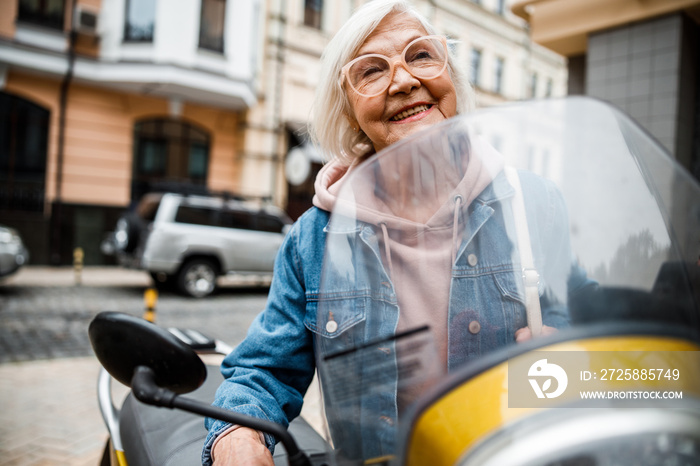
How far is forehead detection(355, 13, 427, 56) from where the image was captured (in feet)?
4.73

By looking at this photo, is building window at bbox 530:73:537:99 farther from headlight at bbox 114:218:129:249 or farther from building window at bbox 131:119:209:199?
headlight at bbox 114:218:129:249

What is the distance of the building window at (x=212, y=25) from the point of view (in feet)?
45.3

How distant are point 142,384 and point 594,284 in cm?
79

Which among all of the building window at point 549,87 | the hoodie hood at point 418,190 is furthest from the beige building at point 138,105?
the building window at point 549,87

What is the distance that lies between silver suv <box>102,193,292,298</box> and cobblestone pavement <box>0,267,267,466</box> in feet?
1.65

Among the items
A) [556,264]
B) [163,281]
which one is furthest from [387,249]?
[163,281]

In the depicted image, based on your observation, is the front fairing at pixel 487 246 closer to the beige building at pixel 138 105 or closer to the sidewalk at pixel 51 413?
the sidewalk at pixel 51 413

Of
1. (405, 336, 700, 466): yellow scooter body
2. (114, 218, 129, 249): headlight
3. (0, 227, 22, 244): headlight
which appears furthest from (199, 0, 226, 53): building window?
(405, 336, 700, 466): yellow scooter body

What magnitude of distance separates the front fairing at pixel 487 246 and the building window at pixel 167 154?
13316 mm

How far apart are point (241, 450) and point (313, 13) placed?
55.4 feet

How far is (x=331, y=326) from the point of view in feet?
3.08

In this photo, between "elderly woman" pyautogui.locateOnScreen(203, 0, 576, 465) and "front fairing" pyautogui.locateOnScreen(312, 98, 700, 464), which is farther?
"elderly woman" pyautogui.locateOnScreen(203, 0, 576, 465)

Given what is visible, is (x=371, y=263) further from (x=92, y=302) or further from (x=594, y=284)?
(x=92, y=302)

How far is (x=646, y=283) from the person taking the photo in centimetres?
85
